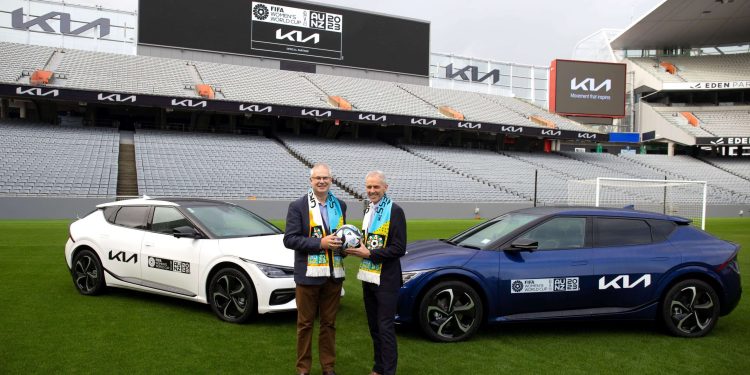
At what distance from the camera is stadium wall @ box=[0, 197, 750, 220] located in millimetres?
20328

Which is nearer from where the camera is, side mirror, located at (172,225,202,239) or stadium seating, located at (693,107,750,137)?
side mirror, located at (172,225,202,239)

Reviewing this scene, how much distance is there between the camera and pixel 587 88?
45.7 m

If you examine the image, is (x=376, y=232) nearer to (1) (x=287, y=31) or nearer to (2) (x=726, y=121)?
(1) (x=287, y=31)

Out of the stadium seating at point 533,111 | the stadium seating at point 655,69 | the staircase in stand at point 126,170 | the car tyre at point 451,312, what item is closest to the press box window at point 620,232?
the car tyre at point 451,312

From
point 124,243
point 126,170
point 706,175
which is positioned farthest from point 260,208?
point 706,175

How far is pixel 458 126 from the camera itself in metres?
Result: 37.6

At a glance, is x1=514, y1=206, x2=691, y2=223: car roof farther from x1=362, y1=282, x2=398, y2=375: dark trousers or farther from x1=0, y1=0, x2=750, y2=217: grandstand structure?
x1=0, y1=0, x2=750, y2=217: grandstand structure

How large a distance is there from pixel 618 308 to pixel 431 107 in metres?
34.7

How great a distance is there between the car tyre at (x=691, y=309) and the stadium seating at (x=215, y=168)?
1971 centimetres

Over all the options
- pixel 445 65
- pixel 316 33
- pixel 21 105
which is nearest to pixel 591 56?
pixel 445 65

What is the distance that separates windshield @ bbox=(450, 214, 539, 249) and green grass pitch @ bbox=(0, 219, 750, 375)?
0.96m

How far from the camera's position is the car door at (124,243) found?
7387 mm

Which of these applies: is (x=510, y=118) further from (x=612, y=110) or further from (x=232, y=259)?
(x=232, y=259)

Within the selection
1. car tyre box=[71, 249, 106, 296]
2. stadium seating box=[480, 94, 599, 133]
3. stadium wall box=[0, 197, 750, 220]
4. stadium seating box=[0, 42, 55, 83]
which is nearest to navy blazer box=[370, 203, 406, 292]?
car tyre box=[71, 249, 106, 296]
